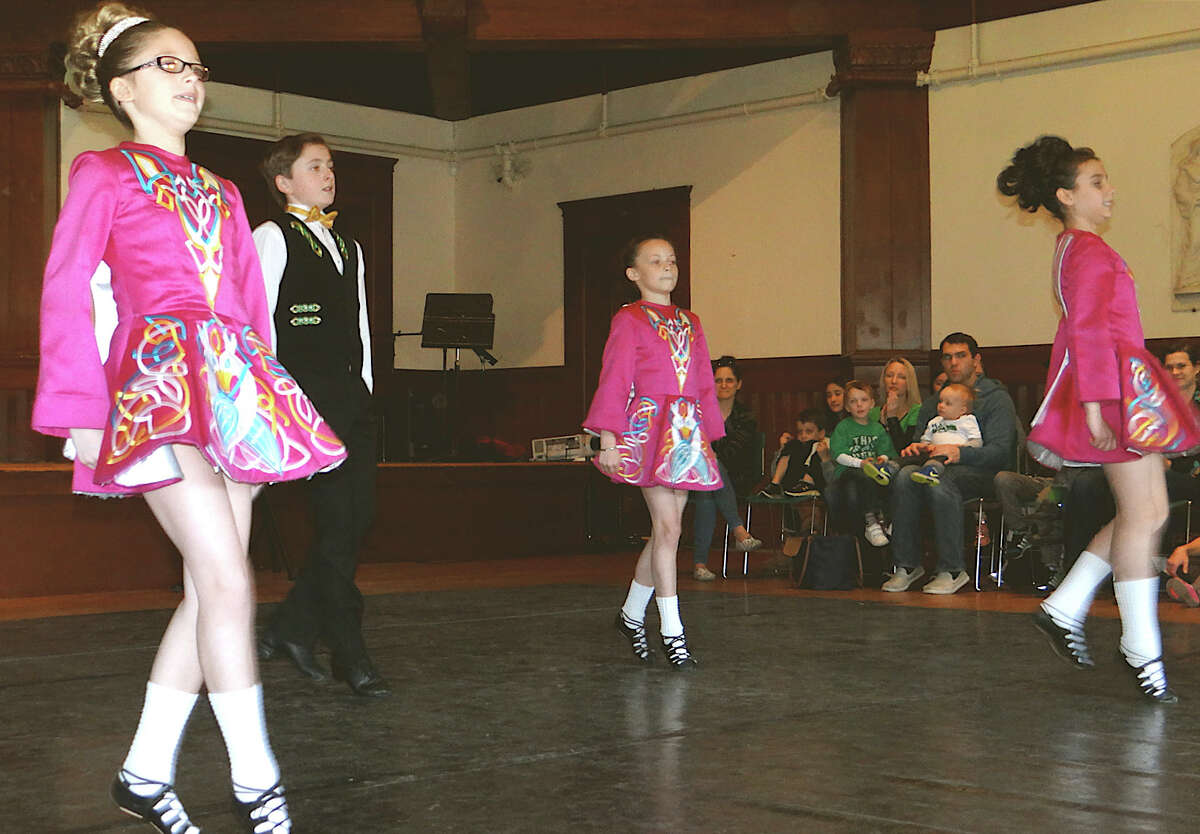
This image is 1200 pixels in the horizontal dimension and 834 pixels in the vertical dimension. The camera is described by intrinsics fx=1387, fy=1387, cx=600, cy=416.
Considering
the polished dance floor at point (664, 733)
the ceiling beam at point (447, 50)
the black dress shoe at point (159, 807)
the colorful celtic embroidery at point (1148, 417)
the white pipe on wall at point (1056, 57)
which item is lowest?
the polished dance floor at point (664, 733)

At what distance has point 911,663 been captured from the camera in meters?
3.77

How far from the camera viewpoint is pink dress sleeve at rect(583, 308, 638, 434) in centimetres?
373

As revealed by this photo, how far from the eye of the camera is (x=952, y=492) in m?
6.07

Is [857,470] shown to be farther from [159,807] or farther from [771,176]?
[159,807]

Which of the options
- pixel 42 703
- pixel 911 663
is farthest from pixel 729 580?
pixel 42 703

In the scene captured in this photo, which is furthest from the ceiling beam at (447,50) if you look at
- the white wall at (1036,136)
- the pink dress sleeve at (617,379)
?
the pink dress sleeve at (617,379)

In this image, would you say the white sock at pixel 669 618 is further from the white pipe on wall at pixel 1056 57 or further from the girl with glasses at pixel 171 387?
the white pipe on wall at pixel 1056 57

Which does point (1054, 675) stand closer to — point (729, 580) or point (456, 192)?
point (729, 580)

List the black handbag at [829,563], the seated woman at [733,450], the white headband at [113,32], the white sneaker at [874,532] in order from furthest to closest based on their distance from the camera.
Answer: the seated woman at [733,450] → the white sneaker at [874,532] → the black handbag at [829,563] → the white headband at [113,32]

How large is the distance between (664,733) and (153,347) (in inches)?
53.0

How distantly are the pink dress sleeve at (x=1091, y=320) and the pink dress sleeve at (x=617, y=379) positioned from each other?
114cm

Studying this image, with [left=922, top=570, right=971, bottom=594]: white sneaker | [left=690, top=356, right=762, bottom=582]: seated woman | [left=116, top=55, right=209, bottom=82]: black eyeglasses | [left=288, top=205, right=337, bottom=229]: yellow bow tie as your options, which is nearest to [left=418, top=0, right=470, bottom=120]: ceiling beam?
[left=690, top=356, right=762, bottom=582]: seated woman

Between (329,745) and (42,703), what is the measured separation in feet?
3.00

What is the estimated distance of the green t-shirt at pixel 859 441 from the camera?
21.6 ft
